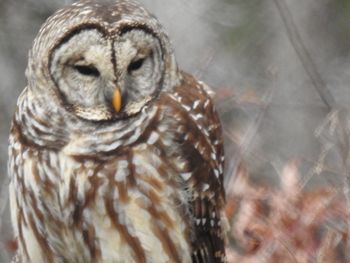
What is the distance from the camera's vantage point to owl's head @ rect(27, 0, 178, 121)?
5445 millimetres

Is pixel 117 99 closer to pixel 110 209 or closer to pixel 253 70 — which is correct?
pixel 110 209

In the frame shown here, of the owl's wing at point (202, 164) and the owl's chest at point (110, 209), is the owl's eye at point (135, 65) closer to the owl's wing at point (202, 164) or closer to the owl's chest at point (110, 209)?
the owl's wing at point (202, 164)

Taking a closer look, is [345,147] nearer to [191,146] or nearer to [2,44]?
[191,146]

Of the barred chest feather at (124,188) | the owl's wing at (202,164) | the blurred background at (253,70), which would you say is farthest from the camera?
the blurred background at (253,70)

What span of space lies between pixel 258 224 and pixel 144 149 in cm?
156

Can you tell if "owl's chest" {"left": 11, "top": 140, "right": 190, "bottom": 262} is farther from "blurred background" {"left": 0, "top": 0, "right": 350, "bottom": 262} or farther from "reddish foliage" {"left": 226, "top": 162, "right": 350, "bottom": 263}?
"blurred background" {"left": 0, "top": 0, "right": 350, "bottom": 262}

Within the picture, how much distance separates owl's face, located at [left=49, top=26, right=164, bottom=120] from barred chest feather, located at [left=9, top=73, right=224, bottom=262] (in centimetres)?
11

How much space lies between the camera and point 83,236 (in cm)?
577

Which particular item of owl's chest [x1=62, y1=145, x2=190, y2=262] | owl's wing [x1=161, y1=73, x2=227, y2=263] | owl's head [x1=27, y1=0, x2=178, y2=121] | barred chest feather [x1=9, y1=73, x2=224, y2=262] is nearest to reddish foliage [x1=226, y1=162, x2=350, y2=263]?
owl's wing [x1=161, y1=73, x2=227, y2=263]

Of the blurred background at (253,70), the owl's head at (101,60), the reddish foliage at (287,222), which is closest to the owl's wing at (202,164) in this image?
the owl's head at (101,60)

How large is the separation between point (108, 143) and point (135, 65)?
39 centimetres

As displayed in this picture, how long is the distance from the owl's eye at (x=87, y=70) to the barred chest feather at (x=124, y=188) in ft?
0.98

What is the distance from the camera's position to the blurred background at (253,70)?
25.7 ft

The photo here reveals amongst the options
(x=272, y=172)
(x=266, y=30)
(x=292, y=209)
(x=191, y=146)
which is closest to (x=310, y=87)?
(x=266, y=30)
